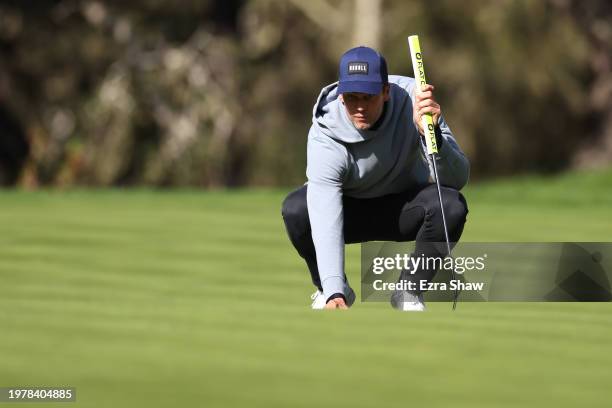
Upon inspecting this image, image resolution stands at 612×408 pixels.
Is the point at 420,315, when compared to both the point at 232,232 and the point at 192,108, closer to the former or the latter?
the point at 232,232

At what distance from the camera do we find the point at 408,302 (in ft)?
16.7

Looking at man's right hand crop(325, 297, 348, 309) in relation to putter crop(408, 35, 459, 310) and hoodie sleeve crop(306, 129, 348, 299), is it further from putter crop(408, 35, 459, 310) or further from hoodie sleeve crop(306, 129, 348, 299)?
putter crop(408, 35, 459, 310)

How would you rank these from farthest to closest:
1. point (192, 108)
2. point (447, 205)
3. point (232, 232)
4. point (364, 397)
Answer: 1. point (192, 108)
2. point (232, 232)
3. point (447, 205)
4. point (364, 397)

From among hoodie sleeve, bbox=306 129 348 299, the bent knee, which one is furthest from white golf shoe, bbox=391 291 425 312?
the bent knee

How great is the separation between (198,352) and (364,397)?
0.75 metres

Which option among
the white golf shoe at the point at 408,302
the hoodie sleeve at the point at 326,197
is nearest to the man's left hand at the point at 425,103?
the hoodie sleeve at the point at 326,197

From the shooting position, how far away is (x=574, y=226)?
940 centimetres

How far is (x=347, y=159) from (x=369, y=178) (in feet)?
0.77

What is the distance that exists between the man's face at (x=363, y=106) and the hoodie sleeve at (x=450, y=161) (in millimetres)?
337

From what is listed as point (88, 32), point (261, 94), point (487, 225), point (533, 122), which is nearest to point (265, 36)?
point (261, 94)

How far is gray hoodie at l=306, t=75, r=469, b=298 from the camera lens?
519 cm

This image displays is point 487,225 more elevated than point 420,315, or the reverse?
point 487,225

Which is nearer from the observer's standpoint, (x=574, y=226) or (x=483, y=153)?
(x=574, y=226)

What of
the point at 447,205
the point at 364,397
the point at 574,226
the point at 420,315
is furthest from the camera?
the point at 574,226
